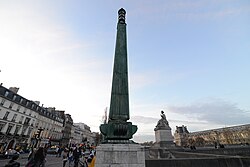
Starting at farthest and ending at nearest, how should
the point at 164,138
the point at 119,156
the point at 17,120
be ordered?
the point at 17,120 < the point at 164,138 < the point at 119,156

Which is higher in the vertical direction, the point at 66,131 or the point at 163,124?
the point at 66,131

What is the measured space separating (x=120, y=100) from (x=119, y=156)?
2399 mm

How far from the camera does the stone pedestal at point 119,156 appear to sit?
5.24 meters

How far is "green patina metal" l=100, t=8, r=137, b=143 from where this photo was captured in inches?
241

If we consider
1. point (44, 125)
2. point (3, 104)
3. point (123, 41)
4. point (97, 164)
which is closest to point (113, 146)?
point (97, 164)

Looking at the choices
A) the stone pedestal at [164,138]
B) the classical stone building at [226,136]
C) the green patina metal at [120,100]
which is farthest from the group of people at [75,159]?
the classical stone building at [226,136]

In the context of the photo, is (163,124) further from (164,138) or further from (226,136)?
(226,136)

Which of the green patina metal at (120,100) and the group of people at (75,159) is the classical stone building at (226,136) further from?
the green patina metal at (120,100)

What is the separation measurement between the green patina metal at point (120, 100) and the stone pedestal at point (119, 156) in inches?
19.2

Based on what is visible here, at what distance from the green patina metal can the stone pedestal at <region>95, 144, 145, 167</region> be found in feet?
1.60

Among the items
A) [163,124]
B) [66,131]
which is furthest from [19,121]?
[163,124]

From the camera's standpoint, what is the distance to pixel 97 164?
516 centimetres

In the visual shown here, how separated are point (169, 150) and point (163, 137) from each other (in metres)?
1.67

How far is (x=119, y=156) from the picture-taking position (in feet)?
17.6
